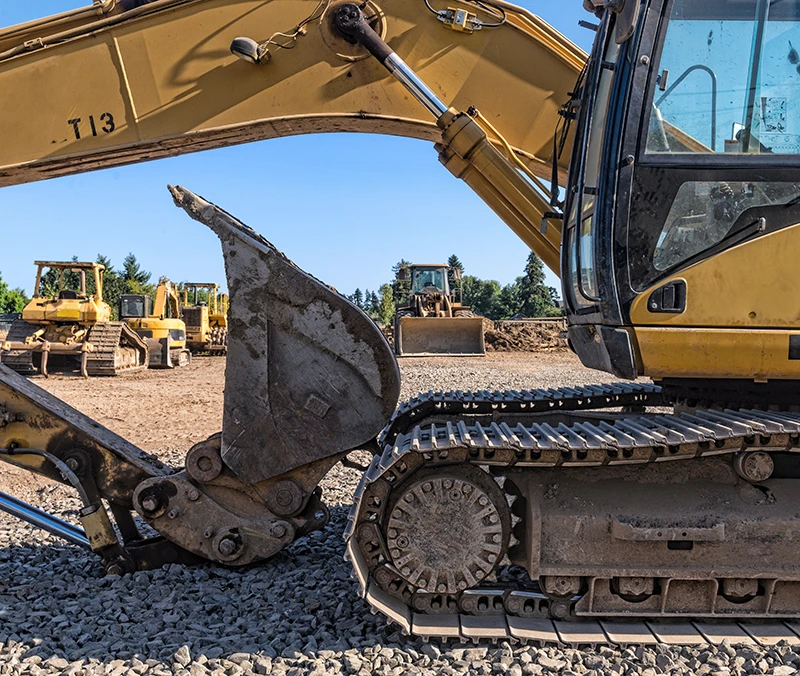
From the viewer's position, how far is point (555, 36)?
14.3 feet

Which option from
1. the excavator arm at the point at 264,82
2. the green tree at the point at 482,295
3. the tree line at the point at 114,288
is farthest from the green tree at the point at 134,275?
the excavator arm at the point at 264,82

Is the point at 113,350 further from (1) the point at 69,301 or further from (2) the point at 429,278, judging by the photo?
(2) the point at 429,278

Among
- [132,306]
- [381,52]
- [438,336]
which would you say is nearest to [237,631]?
[381,52]

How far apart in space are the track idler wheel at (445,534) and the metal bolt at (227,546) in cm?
88

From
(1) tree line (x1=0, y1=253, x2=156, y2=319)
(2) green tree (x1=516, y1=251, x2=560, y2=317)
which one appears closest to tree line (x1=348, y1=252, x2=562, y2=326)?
(2) green tree (x1=516, y1=251, x2=560, y2=317)

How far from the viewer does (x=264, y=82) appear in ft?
13.6

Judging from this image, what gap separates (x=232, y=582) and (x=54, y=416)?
123 centimetres

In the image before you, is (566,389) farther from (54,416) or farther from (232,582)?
(54,416)

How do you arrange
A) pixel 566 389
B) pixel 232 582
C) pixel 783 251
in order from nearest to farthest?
1. pixel 783 251
2. pixel 232 582
3. pixel 566 389

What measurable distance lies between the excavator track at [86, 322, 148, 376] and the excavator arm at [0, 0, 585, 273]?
12.9 m

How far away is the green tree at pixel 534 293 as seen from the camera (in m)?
59.2

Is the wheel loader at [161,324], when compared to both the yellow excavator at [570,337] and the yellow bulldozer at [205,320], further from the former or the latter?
the yellow excavator at [570,337]

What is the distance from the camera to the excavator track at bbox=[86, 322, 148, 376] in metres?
16.1

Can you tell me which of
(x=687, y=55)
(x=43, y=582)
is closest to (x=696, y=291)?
(x=687, y=55)
